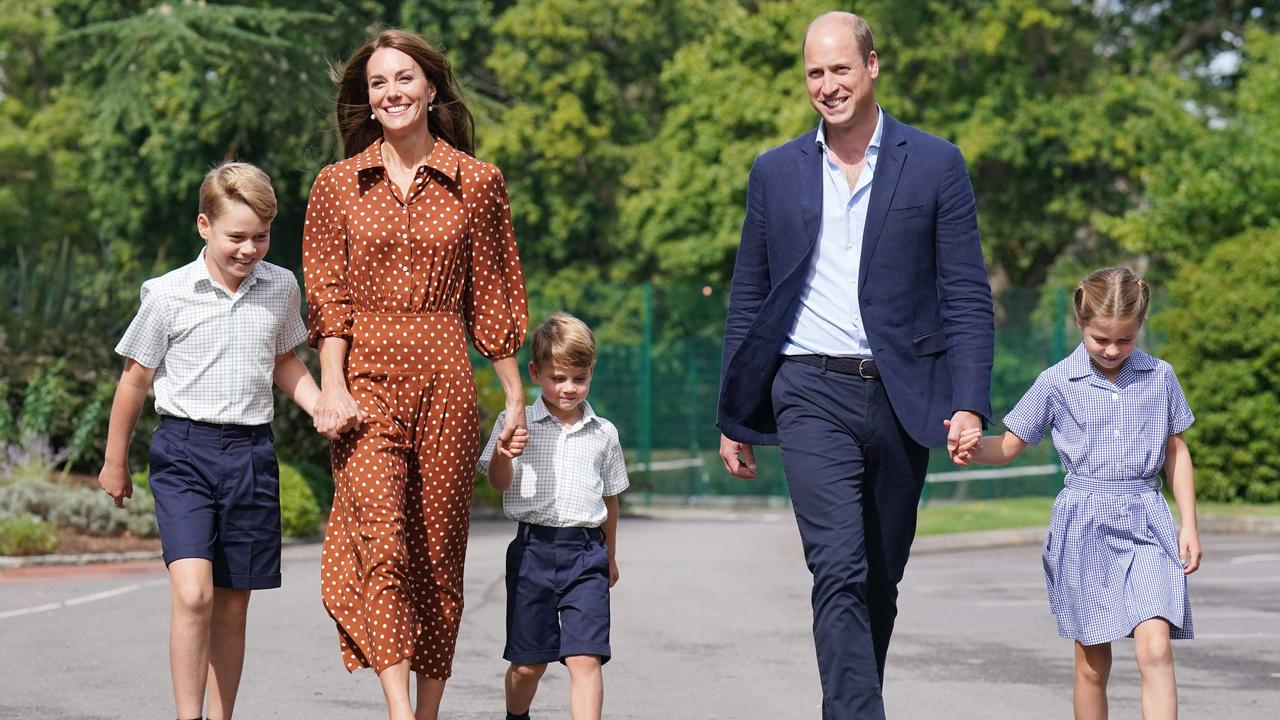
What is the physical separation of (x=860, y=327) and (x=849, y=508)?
52 centimetres

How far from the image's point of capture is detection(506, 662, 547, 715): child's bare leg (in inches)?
219

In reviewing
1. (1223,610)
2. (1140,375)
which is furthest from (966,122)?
(1140,375)

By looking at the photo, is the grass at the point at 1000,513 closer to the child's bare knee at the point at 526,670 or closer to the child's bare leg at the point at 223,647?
the child's bare knee at the point at 526,670

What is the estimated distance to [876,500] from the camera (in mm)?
5293

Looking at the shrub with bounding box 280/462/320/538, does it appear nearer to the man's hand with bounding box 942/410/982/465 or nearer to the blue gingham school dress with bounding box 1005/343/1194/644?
the blue gingham school dress with bounding box 1005/343/1194/644

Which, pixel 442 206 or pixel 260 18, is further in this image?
pixel 260 18

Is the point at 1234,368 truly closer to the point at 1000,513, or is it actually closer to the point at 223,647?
the point at 1000,513

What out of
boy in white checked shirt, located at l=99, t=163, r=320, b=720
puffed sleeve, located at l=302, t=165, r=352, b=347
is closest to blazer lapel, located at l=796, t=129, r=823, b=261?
puffed sleeve, located at l=302, t=165, r=352, b=347

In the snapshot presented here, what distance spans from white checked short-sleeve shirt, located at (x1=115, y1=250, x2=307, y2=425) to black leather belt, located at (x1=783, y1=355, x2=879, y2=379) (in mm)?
1620

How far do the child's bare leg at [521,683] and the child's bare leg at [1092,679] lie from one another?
5.28 feet

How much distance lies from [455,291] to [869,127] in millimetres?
1303

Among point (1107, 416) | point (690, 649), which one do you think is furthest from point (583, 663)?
point (690, 649)

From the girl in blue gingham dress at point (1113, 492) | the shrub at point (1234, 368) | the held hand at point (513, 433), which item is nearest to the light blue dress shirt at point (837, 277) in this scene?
the girl in blue gingham dress at point (1113, 492)

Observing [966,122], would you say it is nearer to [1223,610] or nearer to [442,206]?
[1223,610]
